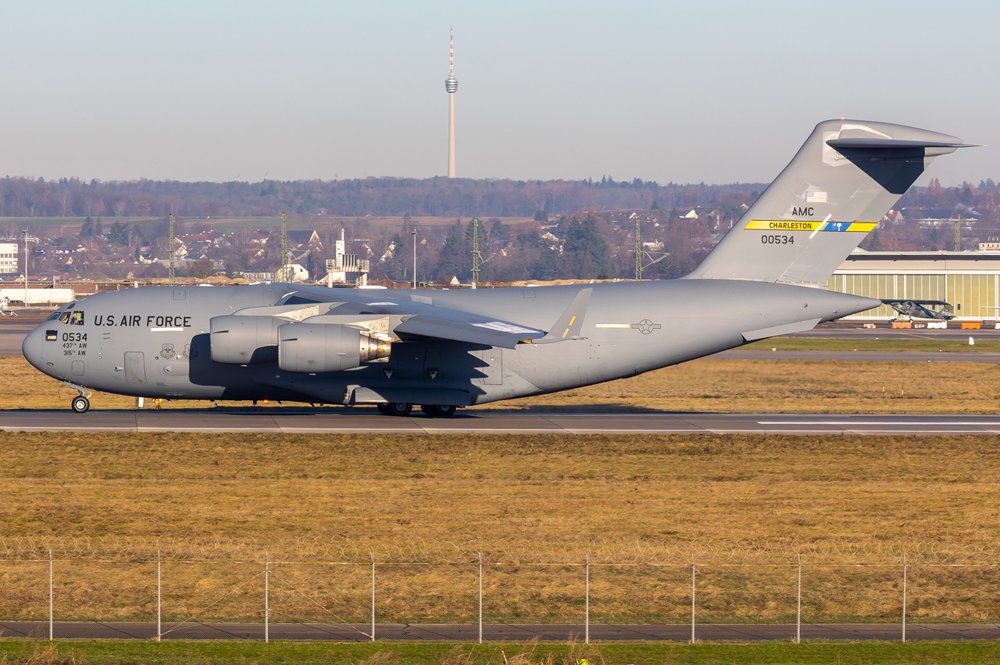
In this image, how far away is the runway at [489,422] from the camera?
104 ft

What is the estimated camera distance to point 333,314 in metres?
32.2

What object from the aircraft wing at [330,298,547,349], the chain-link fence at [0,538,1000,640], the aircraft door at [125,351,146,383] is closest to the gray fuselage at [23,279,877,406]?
the aircraft door at [125,351,146,383]

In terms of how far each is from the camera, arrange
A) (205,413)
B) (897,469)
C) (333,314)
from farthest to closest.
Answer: (205,413) → (333,314) → (897,469)

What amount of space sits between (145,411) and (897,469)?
19.7 m

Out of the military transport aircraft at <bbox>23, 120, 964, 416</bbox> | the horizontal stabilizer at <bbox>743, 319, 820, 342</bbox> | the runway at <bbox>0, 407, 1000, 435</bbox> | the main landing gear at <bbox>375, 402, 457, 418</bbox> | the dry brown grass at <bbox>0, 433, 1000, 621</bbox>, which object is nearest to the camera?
the dry brown grass at <bbox>0, 433, 1000, 621</bbox>

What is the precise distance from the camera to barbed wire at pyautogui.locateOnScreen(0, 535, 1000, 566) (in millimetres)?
19859

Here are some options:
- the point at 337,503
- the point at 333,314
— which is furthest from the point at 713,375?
the point at 337,503

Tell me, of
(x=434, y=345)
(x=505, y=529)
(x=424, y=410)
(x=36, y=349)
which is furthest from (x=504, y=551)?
(x=36, y=349)

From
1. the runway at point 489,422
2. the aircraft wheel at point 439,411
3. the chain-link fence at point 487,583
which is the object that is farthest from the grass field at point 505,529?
the aircraft wheel at point 439,411

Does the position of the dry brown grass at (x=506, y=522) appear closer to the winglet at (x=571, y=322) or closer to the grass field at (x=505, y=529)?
the grass field at (x=505, y=529)

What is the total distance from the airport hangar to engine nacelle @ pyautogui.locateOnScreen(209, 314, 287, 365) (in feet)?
258

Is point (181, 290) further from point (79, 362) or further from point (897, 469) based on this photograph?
point (897, 469)

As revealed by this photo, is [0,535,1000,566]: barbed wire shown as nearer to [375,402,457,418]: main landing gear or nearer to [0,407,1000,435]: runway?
[0,407,1000,435]: runway

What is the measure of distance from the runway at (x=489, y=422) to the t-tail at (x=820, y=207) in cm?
397
